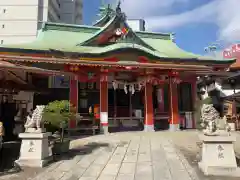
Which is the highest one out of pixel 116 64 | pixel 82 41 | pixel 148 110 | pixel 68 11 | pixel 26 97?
pixel 68 11

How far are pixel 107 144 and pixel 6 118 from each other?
5.93 meters

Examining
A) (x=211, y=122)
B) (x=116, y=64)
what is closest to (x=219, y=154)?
(x=211, y=122)

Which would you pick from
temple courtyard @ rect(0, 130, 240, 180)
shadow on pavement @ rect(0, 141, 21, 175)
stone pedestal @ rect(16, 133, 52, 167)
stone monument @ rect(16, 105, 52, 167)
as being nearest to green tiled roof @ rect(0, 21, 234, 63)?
shadow on pavement @ rect(0, 141, 21, 175)

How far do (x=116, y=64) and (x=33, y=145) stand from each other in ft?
31.8

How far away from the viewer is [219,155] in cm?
697

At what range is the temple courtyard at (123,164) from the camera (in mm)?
6922

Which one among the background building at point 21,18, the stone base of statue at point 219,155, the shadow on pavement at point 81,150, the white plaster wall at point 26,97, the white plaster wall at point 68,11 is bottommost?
the shadow on pavement at point 81,150

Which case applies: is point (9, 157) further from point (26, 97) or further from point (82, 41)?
point (82, 41)

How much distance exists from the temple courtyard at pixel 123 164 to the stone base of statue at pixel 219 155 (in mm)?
322

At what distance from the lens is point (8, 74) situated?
13477 mm

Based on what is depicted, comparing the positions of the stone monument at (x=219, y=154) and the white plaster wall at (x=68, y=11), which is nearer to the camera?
the stone monument at (x=219, y=154)

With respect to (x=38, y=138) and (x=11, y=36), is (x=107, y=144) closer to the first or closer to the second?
(x=38, y=138)

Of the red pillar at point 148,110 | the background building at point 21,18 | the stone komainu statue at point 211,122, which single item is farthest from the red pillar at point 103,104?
the background building at point 21,18

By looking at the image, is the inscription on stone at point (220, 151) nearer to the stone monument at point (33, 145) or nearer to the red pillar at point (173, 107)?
the stone monument at point (33, 145)
